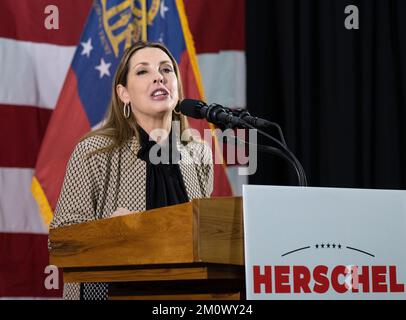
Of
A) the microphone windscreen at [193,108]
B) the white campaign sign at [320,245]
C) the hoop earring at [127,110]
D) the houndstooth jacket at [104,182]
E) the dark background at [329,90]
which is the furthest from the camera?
the dark background at [329,90]

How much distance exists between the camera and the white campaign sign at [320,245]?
1622 millimetres

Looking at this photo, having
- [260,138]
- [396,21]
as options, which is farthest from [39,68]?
[396,21]

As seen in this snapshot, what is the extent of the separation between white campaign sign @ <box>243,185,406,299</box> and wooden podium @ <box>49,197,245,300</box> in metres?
0.06

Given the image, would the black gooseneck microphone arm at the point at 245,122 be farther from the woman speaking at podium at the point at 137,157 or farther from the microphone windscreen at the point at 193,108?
the woman speaking at podium at the point at 137,157

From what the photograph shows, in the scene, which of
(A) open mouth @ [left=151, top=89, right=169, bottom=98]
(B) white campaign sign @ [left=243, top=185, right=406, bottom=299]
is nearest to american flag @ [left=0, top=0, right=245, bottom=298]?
(A) open mouth @ [left=151, top=89, right=169, bottom=98]

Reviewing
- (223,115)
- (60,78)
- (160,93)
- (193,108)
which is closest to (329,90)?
(60,78)

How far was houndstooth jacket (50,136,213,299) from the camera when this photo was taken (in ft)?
7.95

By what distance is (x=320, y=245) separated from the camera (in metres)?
1.67

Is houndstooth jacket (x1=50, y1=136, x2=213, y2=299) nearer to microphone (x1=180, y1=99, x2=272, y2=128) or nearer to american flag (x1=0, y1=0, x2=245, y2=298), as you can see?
microphone (x1=180, y1=99, x2=272, y2=128)

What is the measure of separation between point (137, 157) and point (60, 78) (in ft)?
4.16

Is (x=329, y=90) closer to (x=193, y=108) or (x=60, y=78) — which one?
(x=60, y=78)

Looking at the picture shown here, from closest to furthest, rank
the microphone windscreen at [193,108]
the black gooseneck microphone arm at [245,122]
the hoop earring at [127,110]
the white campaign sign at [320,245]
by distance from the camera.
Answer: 1. the white campaign sign at [320,245]
2. the black gooseneck microphone arm at [245,122]
3. the microphone windscreen at [193,108]
4. the hoop earring at [127,110]

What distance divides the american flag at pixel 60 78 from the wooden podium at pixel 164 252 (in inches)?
60.8

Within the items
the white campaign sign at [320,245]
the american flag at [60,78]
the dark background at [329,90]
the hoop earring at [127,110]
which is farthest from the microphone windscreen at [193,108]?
the dark background at [329,90]
